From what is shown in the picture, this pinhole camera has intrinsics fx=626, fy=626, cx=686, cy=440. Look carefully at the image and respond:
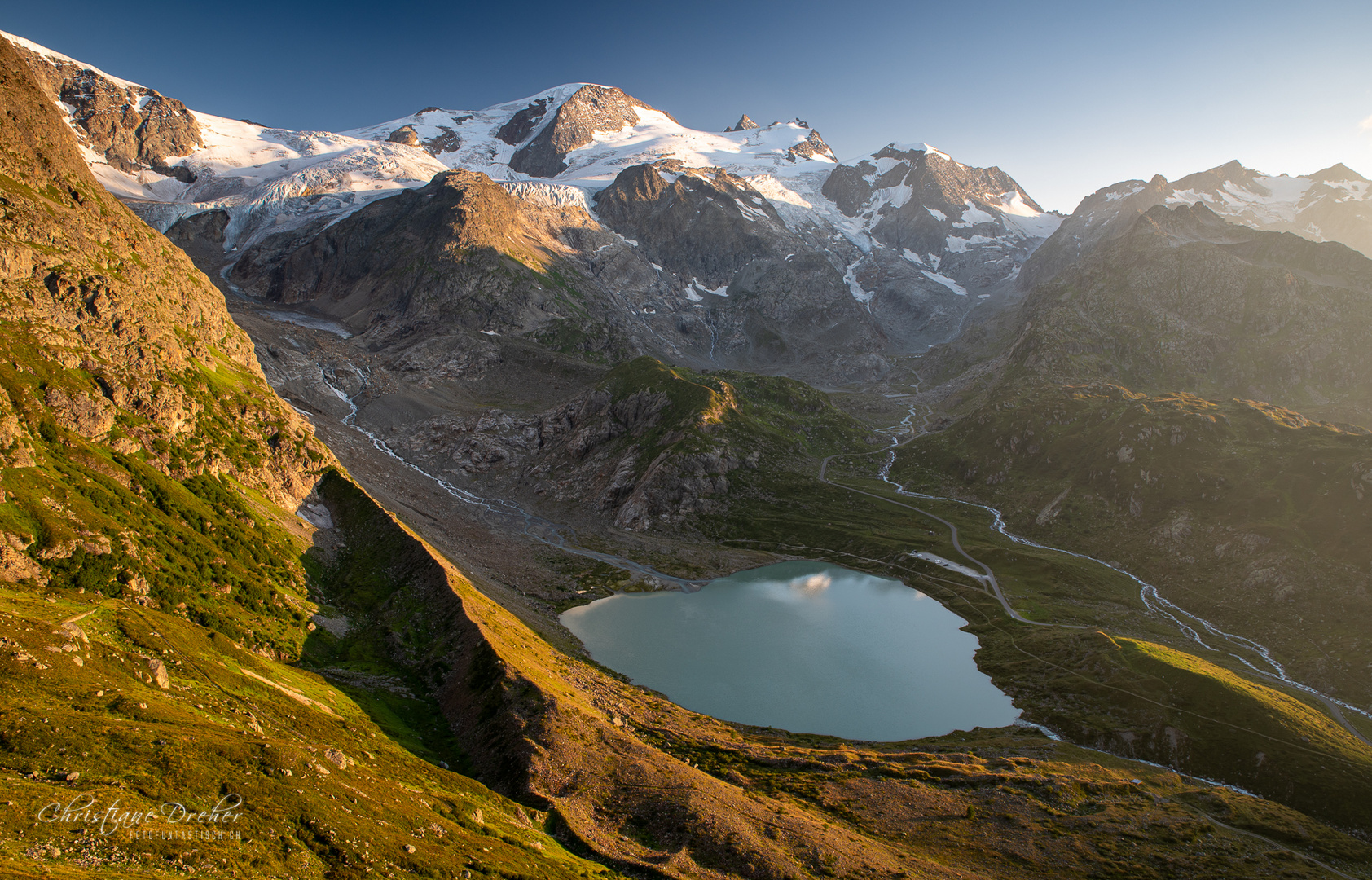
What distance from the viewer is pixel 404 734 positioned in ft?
150

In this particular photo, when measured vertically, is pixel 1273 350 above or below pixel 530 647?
above

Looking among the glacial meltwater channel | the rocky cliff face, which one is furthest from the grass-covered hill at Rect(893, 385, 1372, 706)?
the rocky cliff face

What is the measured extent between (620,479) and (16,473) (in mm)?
116949

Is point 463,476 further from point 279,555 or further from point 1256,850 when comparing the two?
point 1256,850

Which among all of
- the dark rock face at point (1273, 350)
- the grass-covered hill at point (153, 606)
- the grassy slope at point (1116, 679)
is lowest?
the grass-covered hill at point (153, 606)

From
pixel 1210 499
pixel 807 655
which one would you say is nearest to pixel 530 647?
pixel 807 655

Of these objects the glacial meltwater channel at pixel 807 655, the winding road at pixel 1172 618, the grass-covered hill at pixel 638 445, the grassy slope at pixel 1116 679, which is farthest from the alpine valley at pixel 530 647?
the grass-covered hill at pixel 638 445

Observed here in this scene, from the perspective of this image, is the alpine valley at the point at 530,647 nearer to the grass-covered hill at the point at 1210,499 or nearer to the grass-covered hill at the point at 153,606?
the grass-covered hill at the point at 153,606

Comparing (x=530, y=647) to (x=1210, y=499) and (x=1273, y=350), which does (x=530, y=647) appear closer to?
(x=1210, y=499)

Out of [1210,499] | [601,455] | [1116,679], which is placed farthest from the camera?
[601,455]

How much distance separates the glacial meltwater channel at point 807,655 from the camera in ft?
228

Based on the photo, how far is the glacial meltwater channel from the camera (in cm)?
6962

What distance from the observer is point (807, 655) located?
81750 millimetres

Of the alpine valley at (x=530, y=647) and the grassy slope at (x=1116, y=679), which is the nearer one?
the alpine valley at (x=530, y=647)
